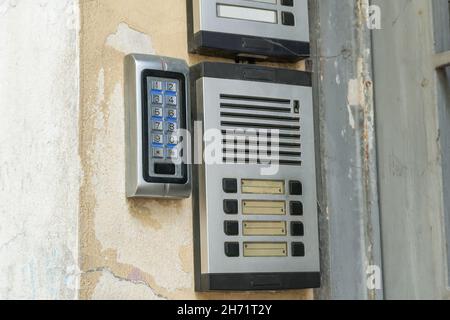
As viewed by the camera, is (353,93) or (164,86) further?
(353,93)

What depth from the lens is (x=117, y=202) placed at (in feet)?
6.13

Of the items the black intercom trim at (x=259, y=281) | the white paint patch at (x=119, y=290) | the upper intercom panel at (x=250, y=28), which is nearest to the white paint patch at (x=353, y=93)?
the upper intercom panel at (x=250, y=28)

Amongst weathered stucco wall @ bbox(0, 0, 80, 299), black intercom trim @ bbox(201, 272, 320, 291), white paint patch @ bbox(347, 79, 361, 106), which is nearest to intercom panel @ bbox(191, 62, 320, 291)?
black intercom trim @ bbox(201, 272, 320, 291)

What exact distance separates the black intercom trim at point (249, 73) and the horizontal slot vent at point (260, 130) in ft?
0.14

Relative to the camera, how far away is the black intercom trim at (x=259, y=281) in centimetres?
190

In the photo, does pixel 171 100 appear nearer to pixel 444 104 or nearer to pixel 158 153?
pixel 158 153

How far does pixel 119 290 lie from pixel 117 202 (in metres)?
0.17

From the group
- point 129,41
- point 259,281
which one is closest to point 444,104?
point 259,281

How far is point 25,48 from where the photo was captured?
2.05 metres

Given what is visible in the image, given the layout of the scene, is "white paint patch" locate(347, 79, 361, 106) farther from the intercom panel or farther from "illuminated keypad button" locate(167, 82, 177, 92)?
"illuminated keypad button" locate(167, 82, 177, 92)

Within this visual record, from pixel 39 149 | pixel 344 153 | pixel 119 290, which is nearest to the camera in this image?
pixel 119 290

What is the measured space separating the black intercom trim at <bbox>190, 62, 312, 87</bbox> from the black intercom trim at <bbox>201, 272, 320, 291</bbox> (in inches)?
16.3

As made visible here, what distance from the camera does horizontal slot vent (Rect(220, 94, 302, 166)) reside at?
77.5 inches

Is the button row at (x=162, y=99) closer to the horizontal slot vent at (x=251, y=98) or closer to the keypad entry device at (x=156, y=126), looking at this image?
the keypad entry device at (x=156, y=126)
